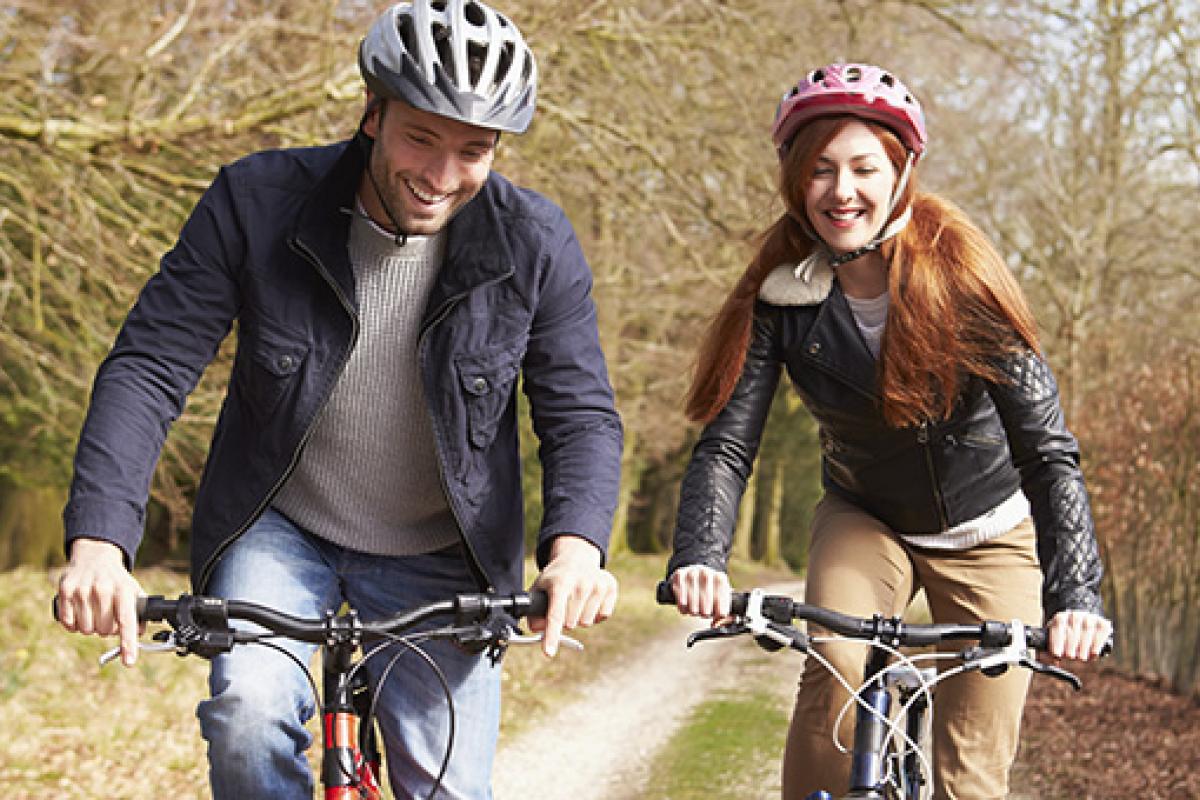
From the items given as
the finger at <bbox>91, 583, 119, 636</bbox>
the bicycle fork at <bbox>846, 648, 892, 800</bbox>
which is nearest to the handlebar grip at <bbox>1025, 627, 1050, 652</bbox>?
the bicycle fork at <bbox>846, 648, 892, 800</bbox>

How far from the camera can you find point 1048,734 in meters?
10.3

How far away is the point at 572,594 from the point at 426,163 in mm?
906

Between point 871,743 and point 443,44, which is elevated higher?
point 443,44

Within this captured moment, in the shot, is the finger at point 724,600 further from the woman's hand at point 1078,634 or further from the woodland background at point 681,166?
the woodland background at point 681,166

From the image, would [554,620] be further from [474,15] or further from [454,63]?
[474,15]

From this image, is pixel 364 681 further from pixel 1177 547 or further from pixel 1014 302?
pixel 1177 547

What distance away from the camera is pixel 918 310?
3.59 m

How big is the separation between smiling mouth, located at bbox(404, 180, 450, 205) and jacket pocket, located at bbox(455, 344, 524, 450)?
0.32 meters

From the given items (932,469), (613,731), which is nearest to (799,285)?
(932,469)

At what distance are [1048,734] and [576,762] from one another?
3417 millimetres

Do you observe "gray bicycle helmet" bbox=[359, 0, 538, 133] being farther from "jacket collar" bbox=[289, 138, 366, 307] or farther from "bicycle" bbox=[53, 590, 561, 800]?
"bicycle" bbox=[53, 590, 561, 800]

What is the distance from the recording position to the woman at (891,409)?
3510mm

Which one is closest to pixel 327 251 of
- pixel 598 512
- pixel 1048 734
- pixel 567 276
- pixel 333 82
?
pixel 567 276

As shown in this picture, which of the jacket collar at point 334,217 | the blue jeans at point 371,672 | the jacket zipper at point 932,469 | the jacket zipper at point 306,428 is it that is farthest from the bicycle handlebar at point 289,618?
the jacket zipper at point 932,469
